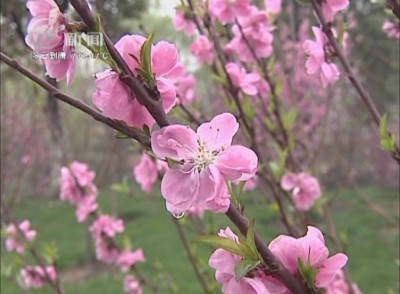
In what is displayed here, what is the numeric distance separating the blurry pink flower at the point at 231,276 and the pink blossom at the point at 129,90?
184 millimetres

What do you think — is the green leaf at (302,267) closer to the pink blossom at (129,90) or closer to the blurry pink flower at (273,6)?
the pink blossom at (129,90)

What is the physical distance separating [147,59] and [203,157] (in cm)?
13

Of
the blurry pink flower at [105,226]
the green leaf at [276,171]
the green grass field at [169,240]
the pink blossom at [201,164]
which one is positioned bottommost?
the green grass field at [169,240]

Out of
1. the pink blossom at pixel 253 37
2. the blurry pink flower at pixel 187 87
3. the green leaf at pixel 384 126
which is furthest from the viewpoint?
the blurry pink flower at pixel 187 87

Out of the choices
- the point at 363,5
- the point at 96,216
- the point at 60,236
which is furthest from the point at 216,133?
the point at 363,5

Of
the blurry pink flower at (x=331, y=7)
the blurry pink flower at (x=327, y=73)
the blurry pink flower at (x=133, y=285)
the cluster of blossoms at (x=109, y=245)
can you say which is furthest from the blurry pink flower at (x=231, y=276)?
the blurry pink flower at (x=133, y=285)

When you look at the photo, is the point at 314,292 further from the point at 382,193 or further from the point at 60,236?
the point at 382,193

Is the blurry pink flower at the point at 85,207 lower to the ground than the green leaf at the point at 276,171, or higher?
lower

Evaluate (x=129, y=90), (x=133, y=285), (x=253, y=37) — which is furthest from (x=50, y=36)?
(x=133, y=285)

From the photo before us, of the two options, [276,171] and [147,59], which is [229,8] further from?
[147,59]

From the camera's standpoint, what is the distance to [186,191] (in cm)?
70

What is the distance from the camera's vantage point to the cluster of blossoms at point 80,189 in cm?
221

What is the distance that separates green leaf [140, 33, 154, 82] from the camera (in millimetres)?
708

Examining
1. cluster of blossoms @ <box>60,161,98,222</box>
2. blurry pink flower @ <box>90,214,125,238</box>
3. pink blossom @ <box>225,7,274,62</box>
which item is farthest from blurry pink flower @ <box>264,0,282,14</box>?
blurry pink flower @ <box>90,214,125,238</box>
